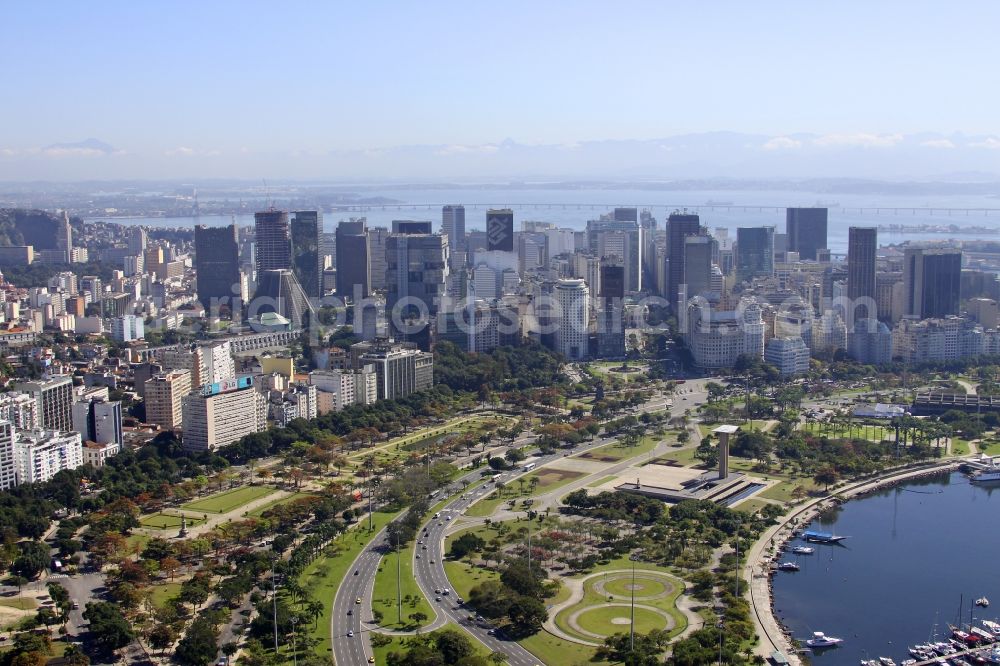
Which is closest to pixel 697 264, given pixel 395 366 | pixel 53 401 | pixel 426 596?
pixel 395 366

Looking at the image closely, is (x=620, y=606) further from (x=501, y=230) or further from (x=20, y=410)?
(x=501, y=230)

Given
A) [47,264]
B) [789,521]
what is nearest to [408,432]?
[789,521]

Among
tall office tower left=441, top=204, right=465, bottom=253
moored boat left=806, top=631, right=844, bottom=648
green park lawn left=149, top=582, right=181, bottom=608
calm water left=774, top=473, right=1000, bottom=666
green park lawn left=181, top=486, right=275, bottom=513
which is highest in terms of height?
tall office tower left=441, top=204, right=465, bottom=253

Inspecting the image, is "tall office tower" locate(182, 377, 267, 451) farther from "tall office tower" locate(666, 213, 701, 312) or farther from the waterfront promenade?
"tall office tower" locate(666, 213, 701, 312)

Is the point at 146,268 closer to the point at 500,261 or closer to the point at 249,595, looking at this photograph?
the point at 500,261

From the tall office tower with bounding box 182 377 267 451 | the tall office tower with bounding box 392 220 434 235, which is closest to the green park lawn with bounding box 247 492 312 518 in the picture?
the tall office tower with bounding box 182 377 267 451

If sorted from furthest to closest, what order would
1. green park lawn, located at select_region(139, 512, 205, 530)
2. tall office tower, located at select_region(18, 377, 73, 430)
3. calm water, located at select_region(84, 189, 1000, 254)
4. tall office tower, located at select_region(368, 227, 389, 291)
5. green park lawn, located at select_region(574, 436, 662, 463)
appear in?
calm water, located at select_region(84, 189, 1000, 254) → tall office tower, located at select_region(368, 227, 389, 291) → tall office tower, located at select_region(18, 377, 73, 430) → green park lawn, located at select_region(574, 436, 662, 463) → green park lawn, located at select_region(139, 512, 205, 530)

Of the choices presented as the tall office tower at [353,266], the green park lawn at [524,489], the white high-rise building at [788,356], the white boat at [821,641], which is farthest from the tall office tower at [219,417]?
the tall office tower at [353,266]
